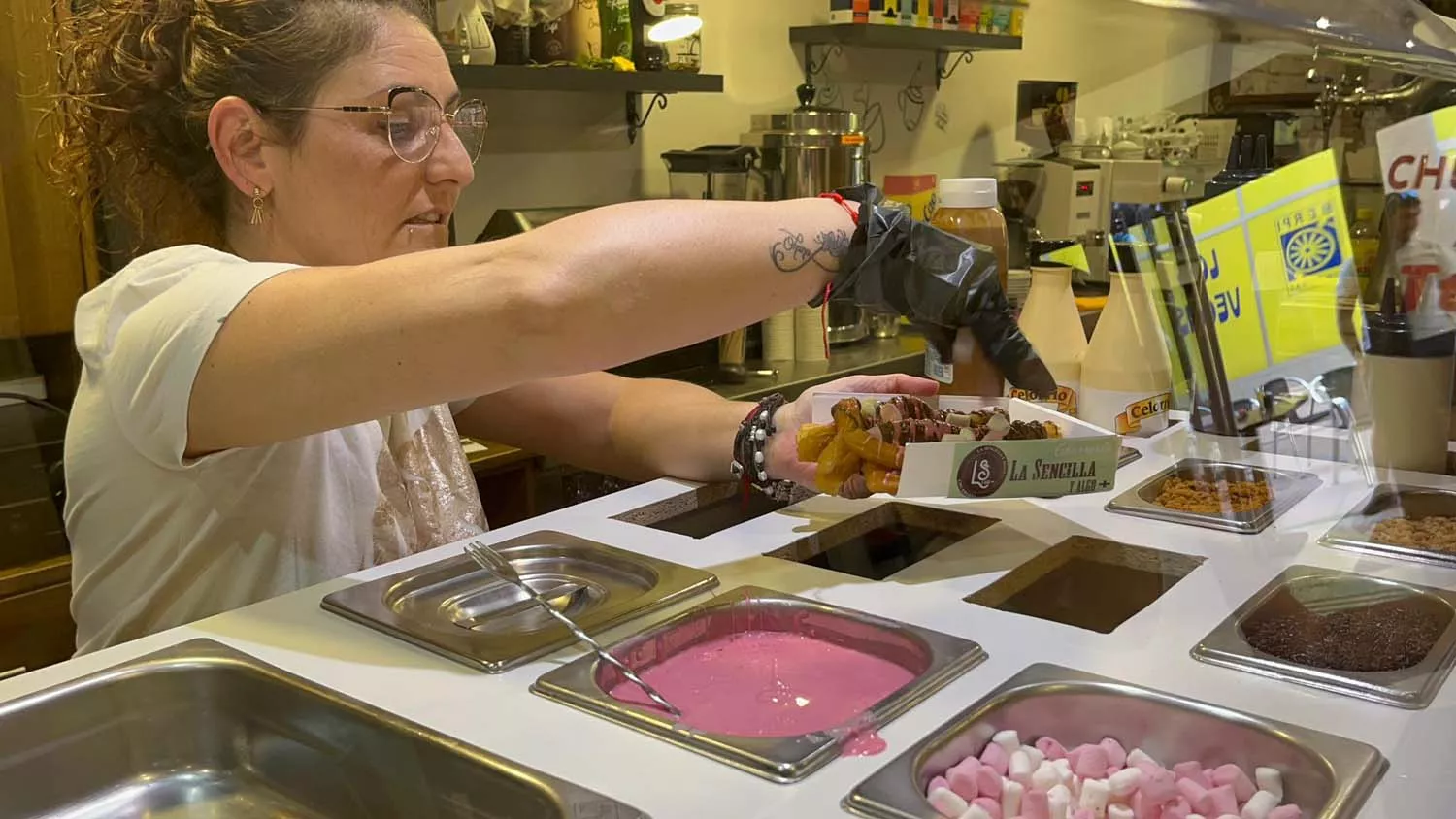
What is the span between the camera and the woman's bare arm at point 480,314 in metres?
0.96

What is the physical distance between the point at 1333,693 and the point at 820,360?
1.96 meters

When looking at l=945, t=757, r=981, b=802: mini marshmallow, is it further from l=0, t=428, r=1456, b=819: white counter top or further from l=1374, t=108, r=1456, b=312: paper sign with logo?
l=1374, t=108, r=1456, b=312: paper sign with logo

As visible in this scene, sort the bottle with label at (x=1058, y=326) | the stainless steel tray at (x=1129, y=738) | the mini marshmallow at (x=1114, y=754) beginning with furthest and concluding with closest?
the bottle with label at (x=1058, y=326) < the mini marshmallow at (x=1114, y=754) < the stainless steel tray at (x=1129, y=738)

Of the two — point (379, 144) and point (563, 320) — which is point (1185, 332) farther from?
point (379, 144)

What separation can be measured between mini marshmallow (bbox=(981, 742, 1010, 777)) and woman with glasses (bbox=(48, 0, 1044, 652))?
1.39 ft

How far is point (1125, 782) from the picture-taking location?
75 cm

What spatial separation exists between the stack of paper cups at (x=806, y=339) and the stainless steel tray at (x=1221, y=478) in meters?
1.41

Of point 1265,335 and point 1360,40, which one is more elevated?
point 1360,40

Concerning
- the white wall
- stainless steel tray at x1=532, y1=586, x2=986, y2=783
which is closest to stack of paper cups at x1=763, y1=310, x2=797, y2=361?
the white wall

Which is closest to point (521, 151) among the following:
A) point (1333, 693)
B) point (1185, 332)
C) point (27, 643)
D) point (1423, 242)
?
point (27, 643)

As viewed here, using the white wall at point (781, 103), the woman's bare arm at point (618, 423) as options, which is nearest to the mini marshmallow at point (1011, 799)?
the woman's bare arm at point (618, 423)

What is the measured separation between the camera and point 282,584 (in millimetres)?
1193

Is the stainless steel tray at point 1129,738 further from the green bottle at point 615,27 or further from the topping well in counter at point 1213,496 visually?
the green bottle at point 615,27

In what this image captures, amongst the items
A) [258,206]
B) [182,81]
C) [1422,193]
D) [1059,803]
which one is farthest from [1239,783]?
[182,81]
